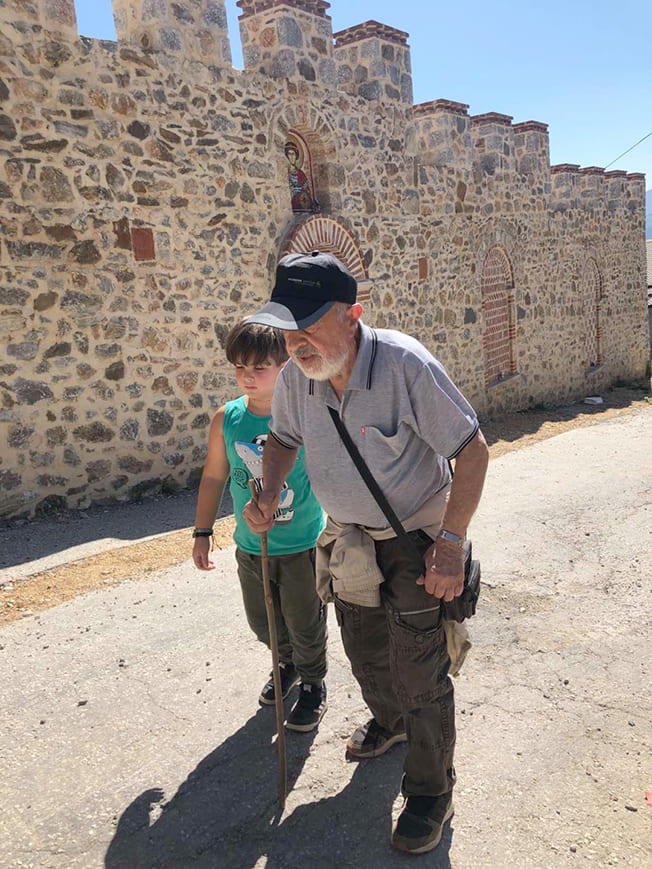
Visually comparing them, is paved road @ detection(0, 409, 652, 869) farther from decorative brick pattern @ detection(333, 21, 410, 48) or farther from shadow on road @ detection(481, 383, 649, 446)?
decorative brick pattern @ detection(333, 21, 410, 48)

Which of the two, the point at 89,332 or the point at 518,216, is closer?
the point at 89,332

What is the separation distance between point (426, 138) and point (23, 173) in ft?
20.6

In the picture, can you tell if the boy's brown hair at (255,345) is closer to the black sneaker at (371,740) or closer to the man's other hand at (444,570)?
the man's other hand at (444,570)

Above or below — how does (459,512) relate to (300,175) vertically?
below

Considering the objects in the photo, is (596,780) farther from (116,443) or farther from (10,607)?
(116,443)

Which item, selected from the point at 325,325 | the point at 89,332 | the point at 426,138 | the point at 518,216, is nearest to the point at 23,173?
the point at 89,332

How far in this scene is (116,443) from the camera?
627 cm

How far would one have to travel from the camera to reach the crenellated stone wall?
5.64 m

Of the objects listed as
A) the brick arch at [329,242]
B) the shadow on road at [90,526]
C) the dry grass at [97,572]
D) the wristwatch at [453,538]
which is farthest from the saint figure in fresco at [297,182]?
the wristwatch at [453,538]

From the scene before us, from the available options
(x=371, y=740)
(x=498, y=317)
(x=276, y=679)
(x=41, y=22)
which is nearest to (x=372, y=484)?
(x=276, y=679)

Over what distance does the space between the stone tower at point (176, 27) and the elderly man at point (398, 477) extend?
5.24m

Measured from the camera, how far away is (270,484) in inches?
98.6

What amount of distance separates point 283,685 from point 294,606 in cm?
45

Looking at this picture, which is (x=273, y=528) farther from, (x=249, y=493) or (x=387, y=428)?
(x=387, y=428)
